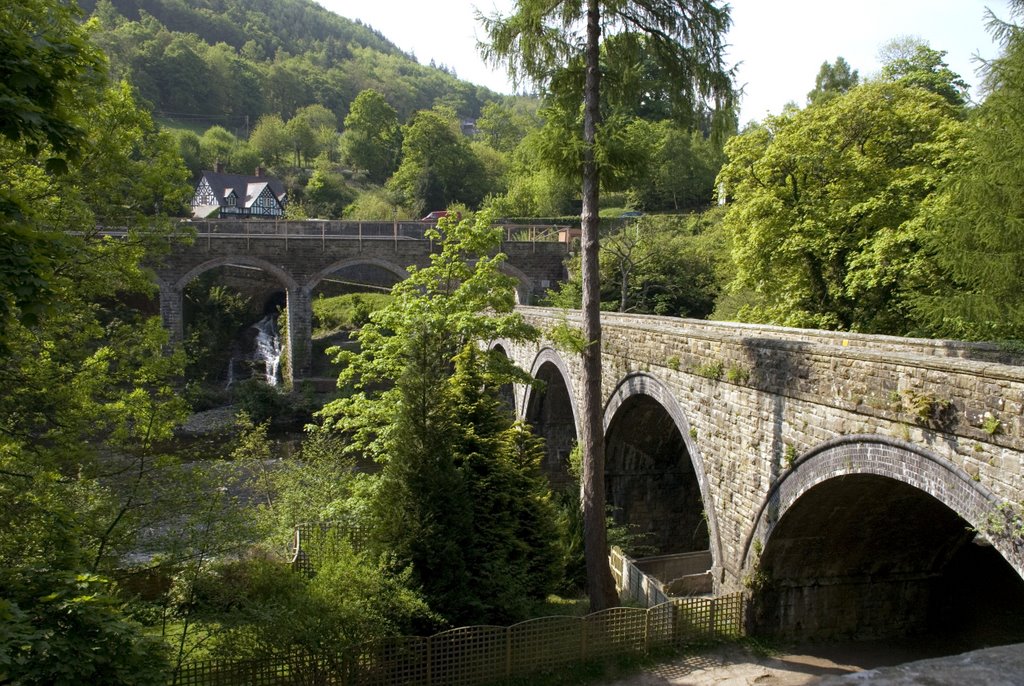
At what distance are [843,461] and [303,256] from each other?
3143 centimetres

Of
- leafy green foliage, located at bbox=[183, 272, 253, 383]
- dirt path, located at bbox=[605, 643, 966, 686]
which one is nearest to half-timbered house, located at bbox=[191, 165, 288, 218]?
leafy green foliage, located at bbox=[183, 272, 253, 383]

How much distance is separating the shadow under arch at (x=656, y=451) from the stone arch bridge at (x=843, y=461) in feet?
0.28

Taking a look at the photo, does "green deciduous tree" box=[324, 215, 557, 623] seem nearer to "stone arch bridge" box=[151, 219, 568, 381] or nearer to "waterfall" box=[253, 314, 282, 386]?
"stone arch bridge" box=[151, 219, 568, 381]

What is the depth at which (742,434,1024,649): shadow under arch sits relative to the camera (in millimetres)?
8672

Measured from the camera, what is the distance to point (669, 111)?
11242 mm

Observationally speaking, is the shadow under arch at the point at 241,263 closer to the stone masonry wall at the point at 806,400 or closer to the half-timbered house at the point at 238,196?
the half-timbered house at the point at 238,196

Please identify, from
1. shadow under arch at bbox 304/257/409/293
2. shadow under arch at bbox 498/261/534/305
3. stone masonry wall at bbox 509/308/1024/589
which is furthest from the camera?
shadow under arch at bbox 498/261/534/305

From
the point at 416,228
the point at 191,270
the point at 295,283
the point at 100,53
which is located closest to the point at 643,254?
the point at 416,228

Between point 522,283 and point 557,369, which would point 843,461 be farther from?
point 522,283

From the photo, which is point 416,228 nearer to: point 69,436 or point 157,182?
point 157,182

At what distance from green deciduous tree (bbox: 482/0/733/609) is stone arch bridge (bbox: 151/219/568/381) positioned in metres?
25.8

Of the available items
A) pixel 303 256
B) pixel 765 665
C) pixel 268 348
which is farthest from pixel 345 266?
pixel 765 665

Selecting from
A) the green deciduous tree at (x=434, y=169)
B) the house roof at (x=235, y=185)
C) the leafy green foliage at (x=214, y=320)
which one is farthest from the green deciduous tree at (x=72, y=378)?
the house roof at (x=235, y=185)

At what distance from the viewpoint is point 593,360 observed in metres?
10.7
